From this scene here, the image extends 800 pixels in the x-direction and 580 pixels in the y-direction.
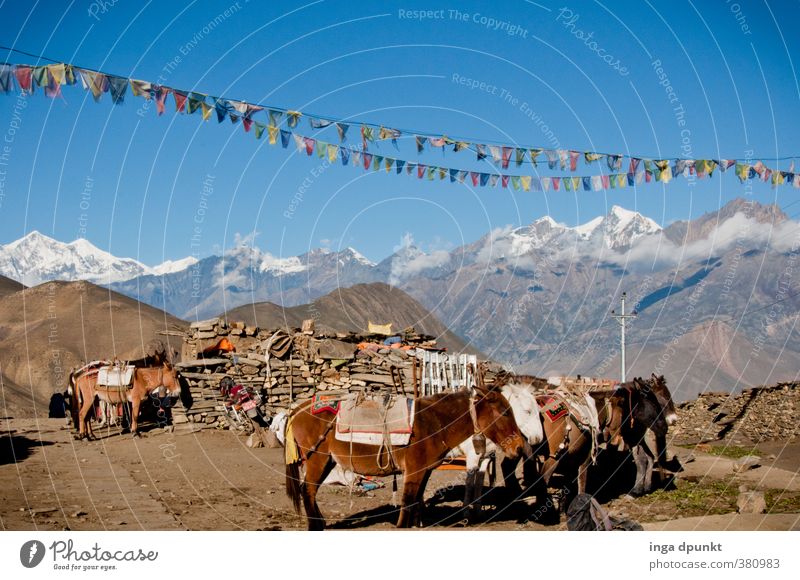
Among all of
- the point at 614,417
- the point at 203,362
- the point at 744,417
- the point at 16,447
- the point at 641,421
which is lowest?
the point at 744,417

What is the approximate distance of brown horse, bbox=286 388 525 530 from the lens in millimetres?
11367

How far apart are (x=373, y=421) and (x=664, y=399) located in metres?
8.06

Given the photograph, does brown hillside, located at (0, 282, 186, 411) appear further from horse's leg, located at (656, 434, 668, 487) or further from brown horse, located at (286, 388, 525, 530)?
brown horse, located at (286, 388, 525, 530)

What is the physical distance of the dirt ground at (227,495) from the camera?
1172 centimetres

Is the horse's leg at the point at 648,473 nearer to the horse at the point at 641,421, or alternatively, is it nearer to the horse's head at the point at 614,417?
the horse at the point at 641,421

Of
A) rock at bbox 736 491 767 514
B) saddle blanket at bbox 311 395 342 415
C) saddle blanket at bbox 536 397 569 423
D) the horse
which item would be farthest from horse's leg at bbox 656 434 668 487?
saddle blanket at bbox 311 395 342 415

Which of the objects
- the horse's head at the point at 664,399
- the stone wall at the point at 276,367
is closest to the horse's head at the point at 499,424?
the horse's head at the point at 664,399

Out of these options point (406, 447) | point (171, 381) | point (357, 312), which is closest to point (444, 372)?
point (171, 381)

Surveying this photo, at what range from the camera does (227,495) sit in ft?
45.8

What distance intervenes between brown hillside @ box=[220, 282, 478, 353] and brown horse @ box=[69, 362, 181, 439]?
52844mm

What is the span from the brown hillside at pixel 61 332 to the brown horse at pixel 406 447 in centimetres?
3549
